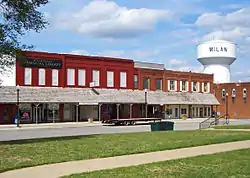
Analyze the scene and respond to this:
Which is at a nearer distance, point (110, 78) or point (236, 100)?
point (110, 78)

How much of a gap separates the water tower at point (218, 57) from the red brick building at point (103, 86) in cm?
2137

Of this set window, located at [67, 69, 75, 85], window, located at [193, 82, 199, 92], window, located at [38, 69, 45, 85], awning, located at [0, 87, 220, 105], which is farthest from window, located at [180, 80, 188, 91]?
window, located at [38, 69, 45, 85]

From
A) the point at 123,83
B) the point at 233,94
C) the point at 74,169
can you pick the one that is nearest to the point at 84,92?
the point at 123,83

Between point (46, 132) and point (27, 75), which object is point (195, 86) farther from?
point (46, 132)

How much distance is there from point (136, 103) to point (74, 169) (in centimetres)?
4814

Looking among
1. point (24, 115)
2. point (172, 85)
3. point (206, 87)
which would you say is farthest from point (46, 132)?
point (206, 87)

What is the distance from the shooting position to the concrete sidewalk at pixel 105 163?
446 inches

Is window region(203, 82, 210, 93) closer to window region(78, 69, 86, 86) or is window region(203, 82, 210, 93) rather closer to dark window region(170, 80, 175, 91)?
dark window region(170, 80, 175, 91)

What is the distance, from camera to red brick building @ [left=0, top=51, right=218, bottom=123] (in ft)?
172

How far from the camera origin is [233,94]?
81.8m

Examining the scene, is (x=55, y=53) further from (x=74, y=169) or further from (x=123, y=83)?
(x=74, y=169)

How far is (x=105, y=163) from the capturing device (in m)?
13.3

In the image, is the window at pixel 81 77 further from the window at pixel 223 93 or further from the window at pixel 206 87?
the window at pixel 223 93

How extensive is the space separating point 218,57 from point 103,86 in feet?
141
